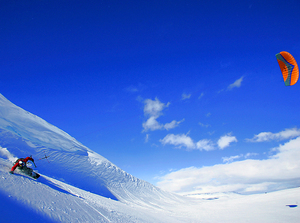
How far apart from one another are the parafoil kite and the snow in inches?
707

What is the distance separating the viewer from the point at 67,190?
13086 mm

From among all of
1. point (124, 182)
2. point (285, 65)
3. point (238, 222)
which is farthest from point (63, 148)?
point (285, 65)

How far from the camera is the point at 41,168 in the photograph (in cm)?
2161

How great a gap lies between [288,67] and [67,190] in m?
27.6

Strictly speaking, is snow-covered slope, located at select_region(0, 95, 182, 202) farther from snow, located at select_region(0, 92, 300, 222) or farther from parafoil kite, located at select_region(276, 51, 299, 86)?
parafoil kite, located at select_region(276, 51, 299, 86)

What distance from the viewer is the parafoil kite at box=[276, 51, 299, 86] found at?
53.8 ft

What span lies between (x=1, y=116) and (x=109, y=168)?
72.6 feet

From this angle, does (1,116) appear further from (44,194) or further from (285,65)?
(285,65)

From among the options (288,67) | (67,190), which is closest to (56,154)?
(67,190)

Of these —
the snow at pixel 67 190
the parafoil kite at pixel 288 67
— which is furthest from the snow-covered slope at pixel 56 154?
the parafoil kite at pixel 288 67

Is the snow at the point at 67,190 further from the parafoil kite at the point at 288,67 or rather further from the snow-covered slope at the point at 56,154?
the parafoil kite at the point at 288,67

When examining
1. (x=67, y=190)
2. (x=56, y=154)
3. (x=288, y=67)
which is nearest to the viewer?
(x=67, y=190)

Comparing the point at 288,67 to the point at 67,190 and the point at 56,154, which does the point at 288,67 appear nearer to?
the point at 67,190

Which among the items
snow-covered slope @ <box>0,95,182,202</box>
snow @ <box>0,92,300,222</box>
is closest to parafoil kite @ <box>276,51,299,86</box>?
snow @ <box>0,92,300,222</box>
